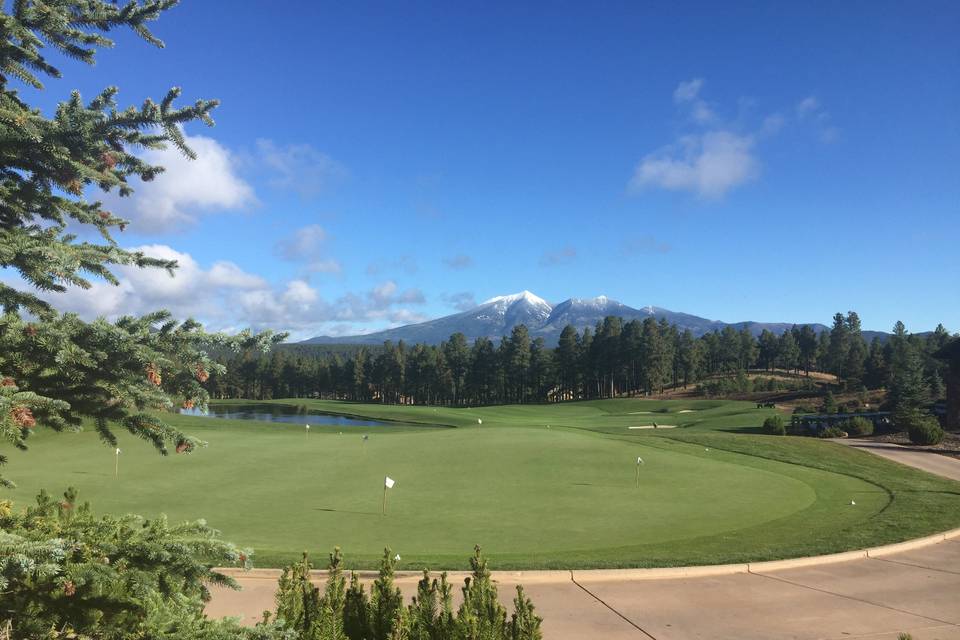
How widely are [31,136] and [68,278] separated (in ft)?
3.44

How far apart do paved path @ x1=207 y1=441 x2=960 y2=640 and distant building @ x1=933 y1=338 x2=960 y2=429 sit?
33.1 metres

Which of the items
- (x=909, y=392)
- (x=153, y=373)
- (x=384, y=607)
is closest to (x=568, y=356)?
(x=909, y=392)

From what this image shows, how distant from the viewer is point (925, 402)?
4650 centimetres

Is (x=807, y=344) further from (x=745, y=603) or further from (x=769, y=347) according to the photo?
(x=745, y=603)

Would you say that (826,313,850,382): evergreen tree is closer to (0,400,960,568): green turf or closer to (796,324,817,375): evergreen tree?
(796,324,817,375): evergreen tree

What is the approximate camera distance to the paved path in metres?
7.20

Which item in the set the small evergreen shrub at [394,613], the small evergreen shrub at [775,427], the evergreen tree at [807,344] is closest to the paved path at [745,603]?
the small evergreen shrub at [394,613]

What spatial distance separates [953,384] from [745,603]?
3750cm

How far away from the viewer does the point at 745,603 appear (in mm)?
8219

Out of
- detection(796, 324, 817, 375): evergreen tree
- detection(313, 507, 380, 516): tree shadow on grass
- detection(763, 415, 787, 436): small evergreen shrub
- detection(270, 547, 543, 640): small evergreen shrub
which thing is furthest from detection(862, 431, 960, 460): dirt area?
Result: detection(796, 324, 817, 375): evergreen tree

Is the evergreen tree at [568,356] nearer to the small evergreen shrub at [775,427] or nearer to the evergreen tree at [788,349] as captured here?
the evergreen tree at [788,349]

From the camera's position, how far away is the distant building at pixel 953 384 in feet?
118

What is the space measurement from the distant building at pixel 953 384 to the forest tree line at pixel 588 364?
4575cm

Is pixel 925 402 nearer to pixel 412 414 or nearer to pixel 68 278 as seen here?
pixel 412 414
